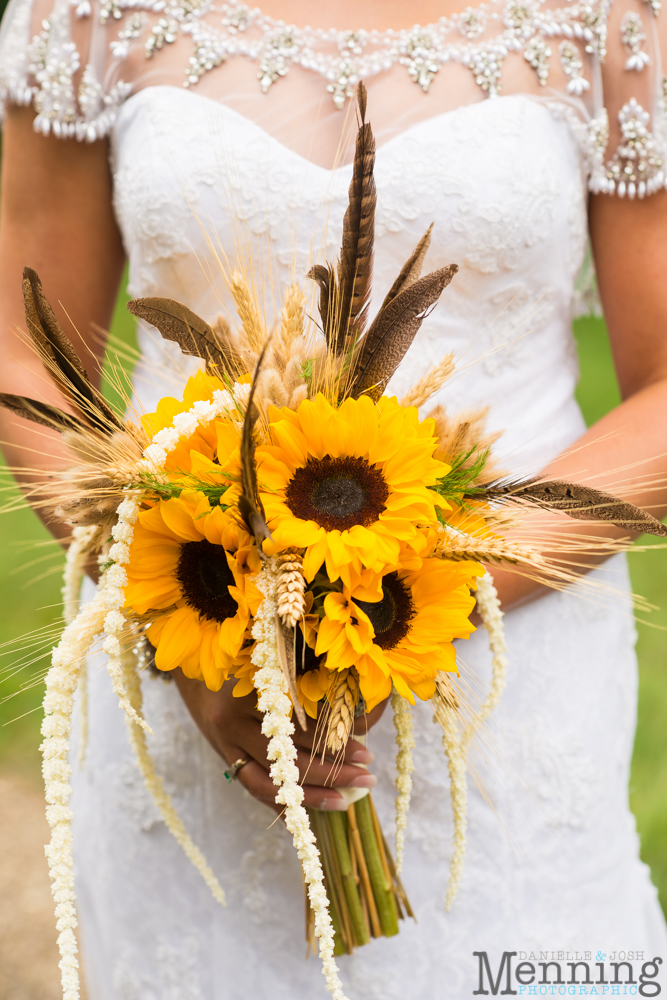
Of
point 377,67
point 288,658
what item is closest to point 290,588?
point 288,658

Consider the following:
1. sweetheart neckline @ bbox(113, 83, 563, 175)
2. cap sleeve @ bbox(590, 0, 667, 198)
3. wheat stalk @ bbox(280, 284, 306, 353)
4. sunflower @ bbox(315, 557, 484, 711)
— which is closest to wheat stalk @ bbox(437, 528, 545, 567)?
sunflower @ bbox(315, 557, 484, 711)

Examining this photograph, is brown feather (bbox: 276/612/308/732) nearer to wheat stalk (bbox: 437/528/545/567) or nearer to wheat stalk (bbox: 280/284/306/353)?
wheat stalk (bbox: 437/528/545/567)

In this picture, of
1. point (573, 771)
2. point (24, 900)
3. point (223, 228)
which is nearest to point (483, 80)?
point (223, 228)

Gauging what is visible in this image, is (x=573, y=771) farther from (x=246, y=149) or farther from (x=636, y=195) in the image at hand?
(x=246, y=149)

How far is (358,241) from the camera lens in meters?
0.75

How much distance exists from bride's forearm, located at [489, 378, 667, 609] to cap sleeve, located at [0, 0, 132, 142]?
3.15ft

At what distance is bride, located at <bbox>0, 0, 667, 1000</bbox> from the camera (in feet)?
4.07

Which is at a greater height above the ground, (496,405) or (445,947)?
(496,405)

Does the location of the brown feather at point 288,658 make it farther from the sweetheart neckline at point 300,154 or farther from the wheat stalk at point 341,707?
the sweetheart neckline at point 300,154

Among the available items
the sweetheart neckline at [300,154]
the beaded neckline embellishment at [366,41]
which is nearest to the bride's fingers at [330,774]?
the sweetheart neckline at [300,154]

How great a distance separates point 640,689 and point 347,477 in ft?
11.1

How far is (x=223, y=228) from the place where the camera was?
4.11ft

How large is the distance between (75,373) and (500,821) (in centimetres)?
98

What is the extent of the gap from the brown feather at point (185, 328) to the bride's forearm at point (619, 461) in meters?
0.53
